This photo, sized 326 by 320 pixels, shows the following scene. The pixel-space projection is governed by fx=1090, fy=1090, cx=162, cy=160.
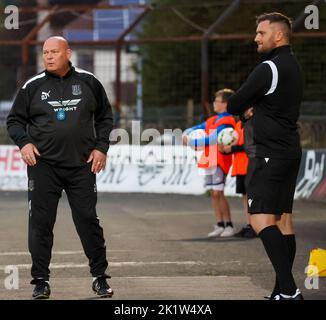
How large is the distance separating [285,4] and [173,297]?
55.1 feet

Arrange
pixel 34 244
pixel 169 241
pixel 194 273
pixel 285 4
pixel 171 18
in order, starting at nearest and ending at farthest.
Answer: pixel 34 244, pixel 194 273, pixel 169 241, pixel 285 4, pixel 171 18

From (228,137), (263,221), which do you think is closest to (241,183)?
(228,137)

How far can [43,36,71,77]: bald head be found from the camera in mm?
8258

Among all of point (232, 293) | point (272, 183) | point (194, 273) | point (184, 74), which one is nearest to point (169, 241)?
point (194, 273)

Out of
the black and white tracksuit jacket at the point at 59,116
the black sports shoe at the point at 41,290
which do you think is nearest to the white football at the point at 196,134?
the black and white tracksuit jacket at the point at 59,116

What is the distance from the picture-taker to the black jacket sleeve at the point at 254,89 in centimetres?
772

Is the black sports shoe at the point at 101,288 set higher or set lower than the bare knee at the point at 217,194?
higher

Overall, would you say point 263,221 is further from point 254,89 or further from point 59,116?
point 59,116

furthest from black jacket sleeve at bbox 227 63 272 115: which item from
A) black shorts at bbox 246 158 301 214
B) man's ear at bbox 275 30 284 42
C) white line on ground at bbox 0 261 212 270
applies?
white line on ground at bbox 0 261 212 270

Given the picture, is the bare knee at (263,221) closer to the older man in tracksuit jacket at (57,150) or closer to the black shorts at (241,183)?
the older man in tracksuit jacket at (57,150)

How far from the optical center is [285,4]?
24.3 metres

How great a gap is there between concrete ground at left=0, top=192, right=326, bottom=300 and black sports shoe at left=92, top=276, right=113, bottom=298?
8 centimetres

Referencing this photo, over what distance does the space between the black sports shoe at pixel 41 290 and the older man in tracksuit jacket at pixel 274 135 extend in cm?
165
